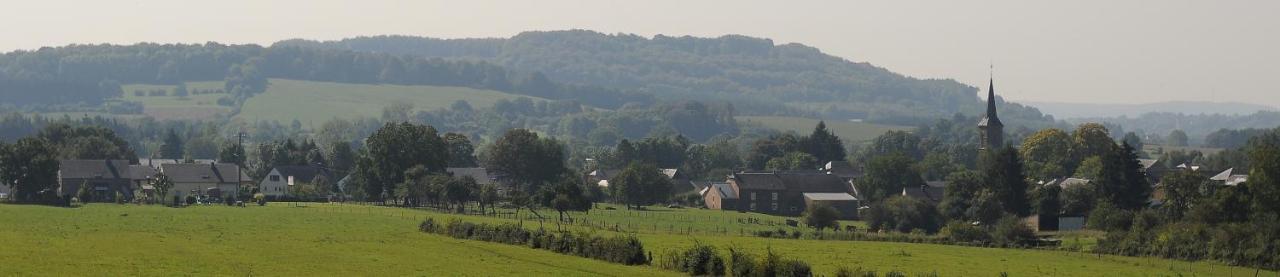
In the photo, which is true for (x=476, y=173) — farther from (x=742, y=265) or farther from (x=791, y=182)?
(x=742, y=265)

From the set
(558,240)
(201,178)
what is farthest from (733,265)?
(201,178)

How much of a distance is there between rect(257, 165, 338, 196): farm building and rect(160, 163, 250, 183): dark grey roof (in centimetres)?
255

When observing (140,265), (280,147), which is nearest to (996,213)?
(140,265)

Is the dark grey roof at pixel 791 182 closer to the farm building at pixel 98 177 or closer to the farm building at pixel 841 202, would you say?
the farm building at pixel 841 202

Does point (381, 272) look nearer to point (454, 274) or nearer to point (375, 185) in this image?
point (454, 274)

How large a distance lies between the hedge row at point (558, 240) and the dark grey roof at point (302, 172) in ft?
209

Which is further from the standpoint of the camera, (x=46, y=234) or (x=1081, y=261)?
(x=1081, y=261)

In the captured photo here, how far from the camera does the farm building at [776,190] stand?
124m

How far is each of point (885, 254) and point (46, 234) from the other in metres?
31.7

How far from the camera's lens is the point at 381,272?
165 feet

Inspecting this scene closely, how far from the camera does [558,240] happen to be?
6200 centimetres

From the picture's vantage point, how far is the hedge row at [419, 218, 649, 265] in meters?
57.1

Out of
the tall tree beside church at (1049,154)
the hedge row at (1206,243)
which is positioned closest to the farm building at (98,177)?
the tall tree beside church at (1049,154)

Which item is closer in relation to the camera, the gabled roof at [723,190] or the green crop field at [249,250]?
the green crop field at [249,250]
